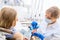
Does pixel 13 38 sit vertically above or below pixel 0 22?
below

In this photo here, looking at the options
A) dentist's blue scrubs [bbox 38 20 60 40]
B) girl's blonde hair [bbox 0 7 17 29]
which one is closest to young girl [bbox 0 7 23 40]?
girl's blonde hair [bbox 0 7 17 29]

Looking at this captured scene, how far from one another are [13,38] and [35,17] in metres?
0.37

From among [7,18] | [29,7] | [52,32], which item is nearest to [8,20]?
[7,18]

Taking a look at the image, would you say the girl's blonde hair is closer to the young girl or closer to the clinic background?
the young girl

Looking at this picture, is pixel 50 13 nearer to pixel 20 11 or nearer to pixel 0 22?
pixel 20 11

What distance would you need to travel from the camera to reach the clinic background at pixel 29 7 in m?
1.55

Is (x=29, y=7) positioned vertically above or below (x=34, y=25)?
above

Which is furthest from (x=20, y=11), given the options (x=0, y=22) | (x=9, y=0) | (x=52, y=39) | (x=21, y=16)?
(x=52, y=39)

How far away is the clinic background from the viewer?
155 cm

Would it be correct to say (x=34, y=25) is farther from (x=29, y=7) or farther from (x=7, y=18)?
(x=7, y=18)

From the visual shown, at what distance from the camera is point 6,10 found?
142 cm

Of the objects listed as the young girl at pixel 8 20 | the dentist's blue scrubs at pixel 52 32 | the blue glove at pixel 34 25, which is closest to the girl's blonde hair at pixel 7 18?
the young girl at pixel 8 20

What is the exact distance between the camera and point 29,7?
159cm

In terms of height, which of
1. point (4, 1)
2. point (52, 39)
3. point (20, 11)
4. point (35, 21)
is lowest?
point (52, 39)
